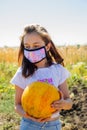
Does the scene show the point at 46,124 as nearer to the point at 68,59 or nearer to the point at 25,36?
the point at 25,36

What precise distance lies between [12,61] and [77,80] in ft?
21.2

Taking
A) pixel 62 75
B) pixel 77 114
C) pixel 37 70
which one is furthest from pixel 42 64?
pixel 77 114

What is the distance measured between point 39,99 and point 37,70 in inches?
19.2

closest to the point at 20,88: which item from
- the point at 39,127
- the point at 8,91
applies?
the point at 39,127

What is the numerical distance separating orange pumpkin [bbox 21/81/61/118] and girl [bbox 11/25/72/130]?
22 centimetres

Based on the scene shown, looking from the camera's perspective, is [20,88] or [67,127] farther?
[67,127]

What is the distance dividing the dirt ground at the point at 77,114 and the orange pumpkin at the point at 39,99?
2.85m

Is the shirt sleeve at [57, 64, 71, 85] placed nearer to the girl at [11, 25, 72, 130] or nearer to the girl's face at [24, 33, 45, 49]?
the girl at [11, 25, 72, 130]

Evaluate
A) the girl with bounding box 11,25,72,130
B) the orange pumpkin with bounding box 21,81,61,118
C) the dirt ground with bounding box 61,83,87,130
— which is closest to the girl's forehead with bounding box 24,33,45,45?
the girl with bounding box 11,25,72,130

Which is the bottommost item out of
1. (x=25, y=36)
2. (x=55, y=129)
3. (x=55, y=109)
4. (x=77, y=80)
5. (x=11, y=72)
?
(x=11, y=72)

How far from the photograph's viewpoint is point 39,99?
2828mm

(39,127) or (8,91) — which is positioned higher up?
(39,127)

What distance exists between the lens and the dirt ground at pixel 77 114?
5.72 meters

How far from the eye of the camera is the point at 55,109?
2869mm
